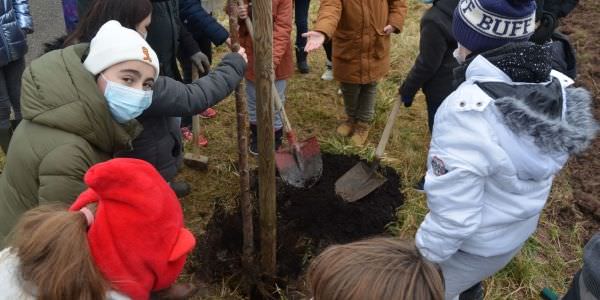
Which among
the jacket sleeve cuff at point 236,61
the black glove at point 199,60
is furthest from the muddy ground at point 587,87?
the black glove at point 199,60

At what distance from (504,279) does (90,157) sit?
2.33 m

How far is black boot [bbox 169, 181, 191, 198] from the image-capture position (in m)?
3.47

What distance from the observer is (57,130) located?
185 cm

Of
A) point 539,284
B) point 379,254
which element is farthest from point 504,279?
point 379,254

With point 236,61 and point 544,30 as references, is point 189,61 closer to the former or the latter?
point 236,61

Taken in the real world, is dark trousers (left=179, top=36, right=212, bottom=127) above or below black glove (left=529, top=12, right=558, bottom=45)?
below

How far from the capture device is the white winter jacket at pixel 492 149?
1.70 metres

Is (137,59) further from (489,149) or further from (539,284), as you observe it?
(539,284)

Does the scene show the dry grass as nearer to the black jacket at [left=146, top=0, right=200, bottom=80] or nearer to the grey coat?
the black jacket at [left=146, top=0, right=200, bottom=80]

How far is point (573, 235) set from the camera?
10.8 feet

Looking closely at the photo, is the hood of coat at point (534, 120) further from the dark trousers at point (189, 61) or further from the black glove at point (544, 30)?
the dark trousers at point (189, 61)

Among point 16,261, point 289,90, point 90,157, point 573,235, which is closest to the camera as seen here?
point 16,261

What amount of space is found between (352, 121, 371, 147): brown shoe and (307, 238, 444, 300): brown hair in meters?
2.63

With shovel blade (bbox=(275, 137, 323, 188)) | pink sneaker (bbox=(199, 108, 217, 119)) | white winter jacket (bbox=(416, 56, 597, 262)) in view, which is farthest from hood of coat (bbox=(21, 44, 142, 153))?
pink sneaker (bbox=(199, 108, 217, 119))
